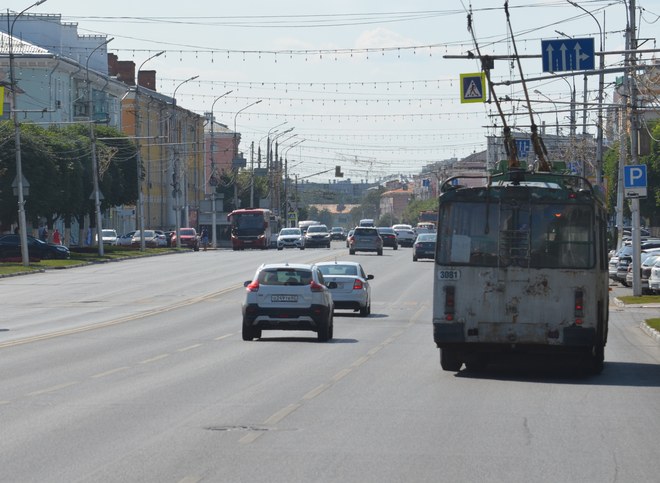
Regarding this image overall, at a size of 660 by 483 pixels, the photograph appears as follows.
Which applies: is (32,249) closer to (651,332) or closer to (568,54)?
(568,54)

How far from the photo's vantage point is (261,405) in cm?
1493

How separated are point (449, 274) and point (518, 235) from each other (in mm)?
1104

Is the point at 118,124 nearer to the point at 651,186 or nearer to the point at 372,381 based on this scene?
the point at 651,186

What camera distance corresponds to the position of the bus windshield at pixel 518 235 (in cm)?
1892

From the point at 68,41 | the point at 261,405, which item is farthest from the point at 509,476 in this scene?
the point at 68,41

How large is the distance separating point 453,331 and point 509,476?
28.4 feet

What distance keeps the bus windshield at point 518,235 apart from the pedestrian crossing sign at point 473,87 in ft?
65.8

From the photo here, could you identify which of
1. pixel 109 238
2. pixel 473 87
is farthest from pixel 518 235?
pixel 109 238

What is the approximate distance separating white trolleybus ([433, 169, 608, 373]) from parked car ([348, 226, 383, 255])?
201 feet

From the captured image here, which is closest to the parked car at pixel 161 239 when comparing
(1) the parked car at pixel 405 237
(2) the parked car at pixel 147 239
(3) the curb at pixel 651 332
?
(2) the parked car at pixel 147 239

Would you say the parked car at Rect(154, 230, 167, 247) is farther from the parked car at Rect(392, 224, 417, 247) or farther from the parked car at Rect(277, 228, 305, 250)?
the parked car at Rect(392, 224, 417, 247)

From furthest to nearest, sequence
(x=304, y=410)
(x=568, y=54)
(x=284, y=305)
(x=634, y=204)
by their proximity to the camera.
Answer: (x=634, y=204) → (x=568, y=54) → (x=284, y=305) → (x=304, y=410)

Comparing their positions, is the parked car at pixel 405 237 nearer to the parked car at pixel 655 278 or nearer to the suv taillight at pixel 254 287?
the parked car at pixel 655 278

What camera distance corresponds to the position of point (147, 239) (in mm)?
95812
